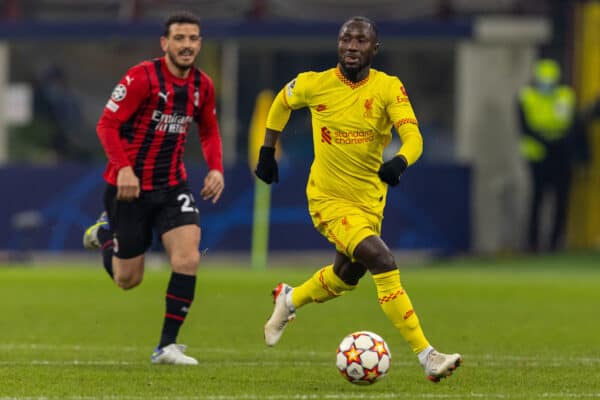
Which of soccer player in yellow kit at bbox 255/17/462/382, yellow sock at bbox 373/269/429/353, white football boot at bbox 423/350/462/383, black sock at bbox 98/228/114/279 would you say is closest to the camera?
white football boot at bbox 423/350/462/383

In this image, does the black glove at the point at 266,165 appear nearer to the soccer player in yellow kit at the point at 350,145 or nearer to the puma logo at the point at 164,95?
the soccer player in yellow kit at the point at 350,145

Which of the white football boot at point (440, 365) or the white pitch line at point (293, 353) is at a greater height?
the white football boot at point (440, 365)

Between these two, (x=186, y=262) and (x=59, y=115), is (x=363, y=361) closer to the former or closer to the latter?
(x=186, y=262)

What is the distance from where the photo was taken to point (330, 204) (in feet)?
32.4

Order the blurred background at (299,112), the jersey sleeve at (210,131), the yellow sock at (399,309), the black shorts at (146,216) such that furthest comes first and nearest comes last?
the blurred background at (299,112)
the jersey sleeve at (210,131)
the black shorts at (146,216)
the yellow sock at (399,309)

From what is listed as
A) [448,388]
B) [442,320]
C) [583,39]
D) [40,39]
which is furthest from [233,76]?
[448,388]

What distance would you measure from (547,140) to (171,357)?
15.4 m

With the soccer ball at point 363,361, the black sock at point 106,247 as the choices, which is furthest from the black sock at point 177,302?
the soccer ball at point 363,361

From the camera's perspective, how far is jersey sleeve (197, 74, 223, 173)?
1084 cm

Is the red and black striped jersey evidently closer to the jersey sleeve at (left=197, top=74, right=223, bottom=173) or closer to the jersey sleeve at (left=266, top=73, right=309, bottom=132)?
the jersey sleeve at (left=197, top=74, right=223, bottom=173)

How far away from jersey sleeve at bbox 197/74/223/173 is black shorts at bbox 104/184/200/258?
0.30 m

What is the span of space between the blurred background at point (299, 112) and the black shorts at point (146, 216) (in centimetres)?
1351

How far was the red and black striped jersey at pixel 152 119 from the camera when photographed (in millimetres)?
Answer: 10438

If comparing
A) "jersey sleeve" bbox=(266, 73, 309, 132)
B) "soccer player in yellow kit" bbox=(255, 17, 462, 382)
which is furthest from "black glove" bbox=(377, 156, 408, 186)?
"jersey sleeve" bbox=(266, 73, 309, 132)
